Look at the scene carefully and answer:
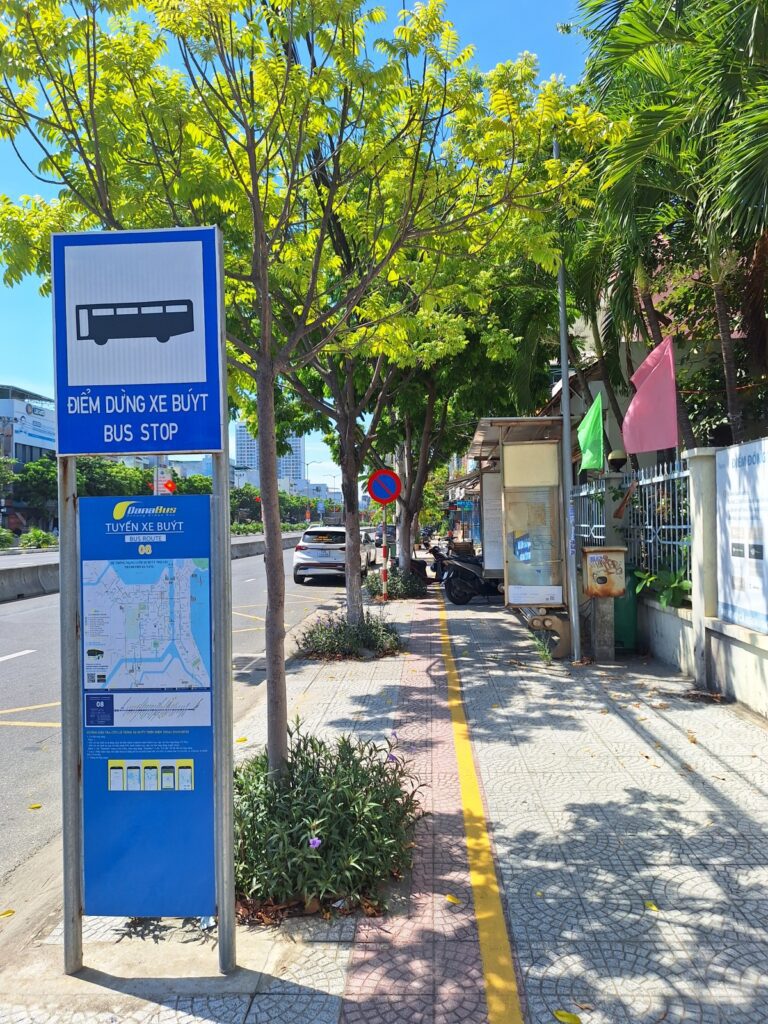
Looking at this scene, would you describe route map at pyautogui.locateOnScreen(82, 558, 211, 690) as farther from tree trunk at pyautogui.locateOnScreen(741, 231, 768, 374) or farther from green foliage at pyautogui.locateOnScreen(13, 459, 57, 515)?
green foliage at pyautogui.locateOnScreen(13, 459, 57, 515)

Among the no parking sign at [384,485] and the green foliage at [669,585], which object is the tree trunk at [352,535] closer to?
the no parking sign at [384,485]

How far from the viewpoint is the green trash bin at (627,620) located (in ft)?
30.2

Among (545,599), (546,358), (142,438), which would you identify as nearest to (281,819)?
(142,438)

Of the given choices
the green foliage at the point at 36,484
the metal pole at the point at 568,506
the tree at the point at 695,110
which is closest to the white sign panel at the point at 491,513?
the metal pole at the point at 568,506

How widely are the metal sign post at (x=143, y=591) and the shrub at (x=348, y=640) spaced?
6694 mm

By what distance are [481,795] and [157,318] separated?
3557 mm

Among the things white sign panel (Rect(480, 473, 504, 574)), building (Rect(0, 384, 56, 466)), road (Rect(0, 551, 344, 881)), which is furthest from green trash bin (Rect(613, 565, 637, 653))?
building (Rect(0, 384, 56, 466))

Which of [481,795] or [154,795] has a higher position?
[154,795]

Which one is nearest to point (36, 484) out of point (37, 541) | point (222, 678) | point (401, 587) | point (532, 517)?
point (37, 541)

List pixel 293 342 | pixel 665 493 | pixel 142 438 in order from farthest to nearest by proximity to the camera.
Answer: pixel 665 493 < pixel 293 342 < pixel 142 438

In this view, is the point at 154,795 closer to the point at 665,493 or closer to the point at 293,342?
the point at 293,342

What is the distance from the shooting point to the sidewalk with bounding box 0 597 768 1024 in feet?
9.05

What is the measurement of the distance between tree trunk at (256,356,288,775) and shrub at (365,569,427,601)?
523 inches

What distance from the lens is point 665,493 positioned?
8555mm
